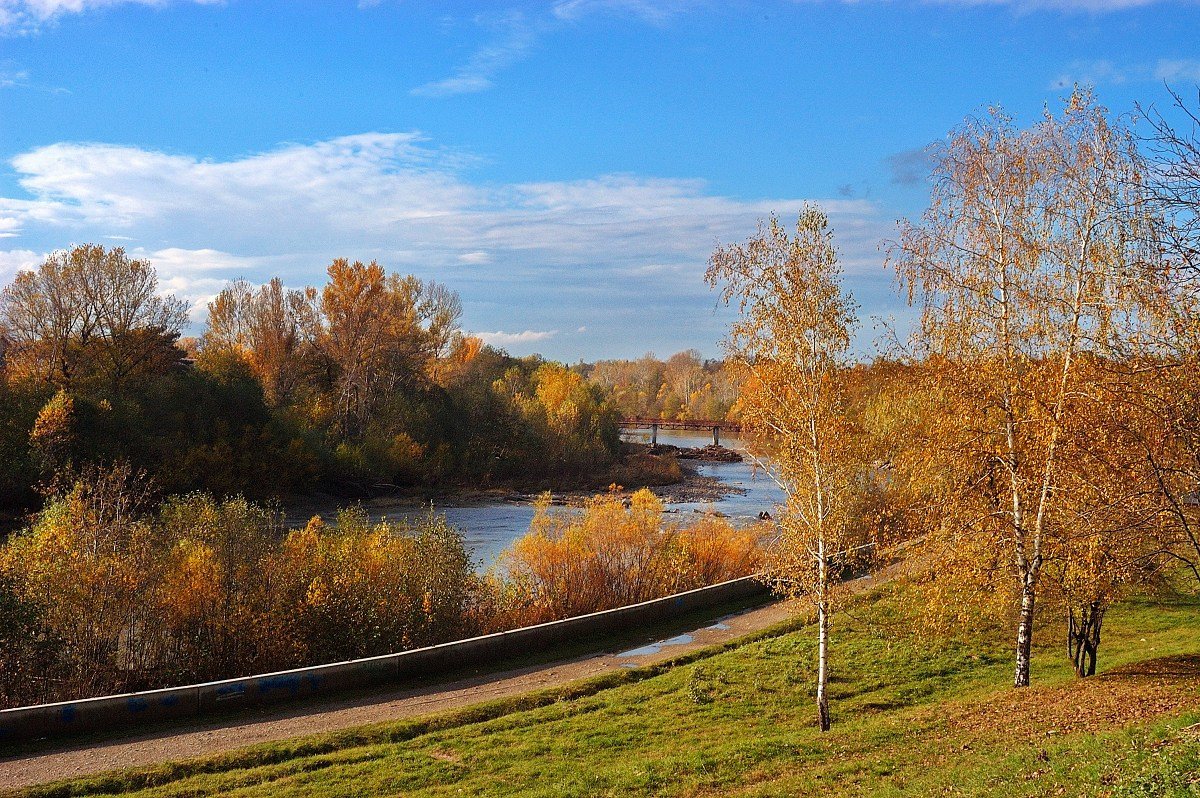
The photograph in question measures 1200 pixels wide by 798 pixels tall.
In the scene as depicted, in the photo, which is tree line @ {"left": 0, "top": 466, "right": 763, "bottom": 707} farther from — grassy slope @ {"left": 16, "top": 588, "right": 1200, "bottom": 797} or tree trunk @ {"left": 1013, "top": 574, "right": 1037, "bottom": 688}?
tree trunk @ {"left": 1013, "top": 574, "right": 1037, "bottom": 688}

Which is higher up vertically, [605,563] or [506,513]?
[605,563]

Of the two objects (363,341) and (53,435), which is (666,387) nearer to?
(363,341)

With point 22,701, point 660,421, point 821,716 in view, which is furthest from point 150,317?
point 660,421

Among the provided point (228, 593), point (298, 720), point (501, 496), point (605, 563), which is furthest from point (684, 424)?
point (298, 720)

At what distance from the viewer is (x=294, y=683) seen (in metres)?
16.0

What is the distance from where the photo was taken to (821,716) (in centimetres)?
1408

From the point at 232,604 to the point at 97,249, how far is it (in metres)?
38.4

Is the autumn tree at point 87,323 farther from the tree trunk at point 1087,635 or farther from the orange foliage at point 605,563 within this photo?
the tree trunk at point 1087,635

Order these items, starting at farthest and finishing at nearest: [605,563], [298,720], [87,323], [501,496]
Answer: [501,496]
[87,323]
[605,563]
[298,720]

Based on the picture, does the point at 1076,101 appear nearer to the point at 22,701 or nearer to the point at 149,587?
the point at 149,587

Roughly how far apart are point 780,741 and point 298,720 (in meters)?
7.62

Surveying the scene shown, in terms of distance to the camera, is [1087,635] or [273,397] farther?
[273,397]

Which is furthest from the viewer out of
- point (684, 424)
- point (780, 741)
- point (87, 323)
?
point (684, 424)

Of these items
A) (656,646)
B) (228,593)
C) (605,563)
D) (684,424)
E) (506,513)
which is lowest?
(506,513)
